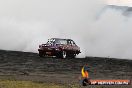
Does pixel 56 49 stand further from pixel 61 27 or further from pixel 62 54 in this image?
pixel 61 27

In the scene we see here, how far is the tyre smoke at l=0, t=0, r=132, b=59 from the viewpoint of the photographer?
41844 millimetres

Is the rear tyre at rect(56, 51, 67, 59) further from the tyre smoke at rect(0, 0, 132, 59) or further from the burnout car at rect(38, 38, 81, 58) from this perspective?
the tyre smoke at rect(0, 0, 132, 59)

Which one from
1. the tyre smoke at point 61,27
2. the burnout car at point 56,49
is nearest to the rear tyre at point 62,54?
the burnout car at point 56,49

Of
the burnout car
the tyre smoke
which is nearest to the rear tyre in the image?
the burnout car

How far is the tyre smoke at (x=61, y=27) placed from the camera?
41.8 metres

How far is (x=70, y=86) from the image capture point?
632 inches

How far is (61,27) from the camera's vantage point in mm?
47125

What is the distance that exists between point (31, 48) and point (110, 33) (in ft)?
49.2

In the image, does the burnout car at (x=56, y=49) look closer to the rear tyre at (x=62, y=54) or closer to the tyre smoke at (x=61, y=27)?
the rear tyre at (x=62, y=54)

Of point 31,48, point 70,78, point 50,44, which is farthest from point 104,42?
point 70,78

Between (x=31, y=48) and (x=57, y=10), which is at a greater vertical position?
(x=57, y=10)

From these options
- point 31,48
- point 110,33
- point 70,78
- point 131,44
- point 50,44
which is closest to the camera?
point 70,78

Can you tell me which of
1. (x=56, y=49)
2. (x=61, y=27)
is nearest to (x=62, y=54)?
(x=56, y=49)

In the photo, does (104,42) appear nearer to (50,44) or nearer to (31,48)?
(31,48)
